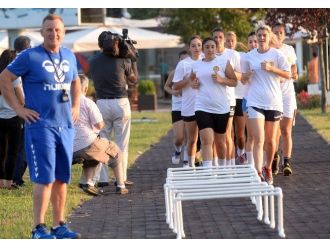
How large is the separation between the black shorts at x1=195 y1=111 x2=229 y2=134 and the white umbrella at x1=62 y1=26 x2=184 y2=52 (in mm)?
24217

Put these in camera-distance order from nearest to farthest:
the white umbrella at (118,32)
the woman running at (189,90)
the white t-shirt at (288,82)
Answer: the white t-shirt at (288,82) < the woman running at (189,90) < the white umbrella at (118,32)

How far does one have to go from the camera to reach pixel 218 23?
4172 centimetres

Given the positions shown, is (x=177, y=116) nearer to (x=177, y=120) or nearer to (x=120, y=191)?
(x=177, y=120)

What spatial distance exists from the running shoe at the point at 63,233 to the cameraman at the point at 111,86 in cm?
410

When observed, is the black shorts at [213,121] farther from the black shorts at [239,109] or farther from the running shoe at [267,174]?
the black shorts at [239,109]

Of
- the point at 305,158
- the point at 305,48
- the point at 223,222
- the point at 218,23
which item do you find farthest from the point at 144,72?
the point at 223,222

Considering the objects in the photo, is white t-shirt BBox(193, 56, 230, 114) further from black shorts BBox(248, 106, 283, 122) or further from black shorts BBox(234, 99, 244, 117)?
black shorts BBox(234, 99, 244, 117)

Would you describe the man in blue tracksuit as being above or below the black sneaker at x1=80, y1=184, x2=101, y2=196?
above

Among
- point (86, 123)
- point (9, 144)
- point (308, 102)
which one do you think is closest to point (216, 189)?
point (86, 123)

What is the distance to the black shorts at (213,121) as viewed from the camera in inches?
528

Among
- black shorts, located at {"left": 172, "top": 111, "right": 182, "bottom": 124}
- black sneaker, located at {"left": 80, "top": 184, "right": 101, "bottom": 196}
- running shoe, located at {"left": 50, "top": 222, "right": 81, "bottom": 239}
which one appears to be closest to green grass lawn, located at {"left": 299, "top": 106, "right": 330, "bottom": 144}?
black shorts, located at {"left": 172, "top": 111, "right": 182, "bottom": 124}

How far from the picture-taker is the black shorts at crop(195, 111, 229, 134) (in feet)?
44.0

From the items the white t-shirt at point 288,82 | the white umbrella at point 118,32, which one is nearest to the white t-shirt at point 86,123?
the white t-shirt at point 288,82

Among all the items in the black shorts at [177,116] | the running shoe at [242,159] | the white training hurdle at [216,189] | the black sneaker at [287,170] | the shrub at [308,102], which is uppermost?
the white training hurdle at [216,189]
